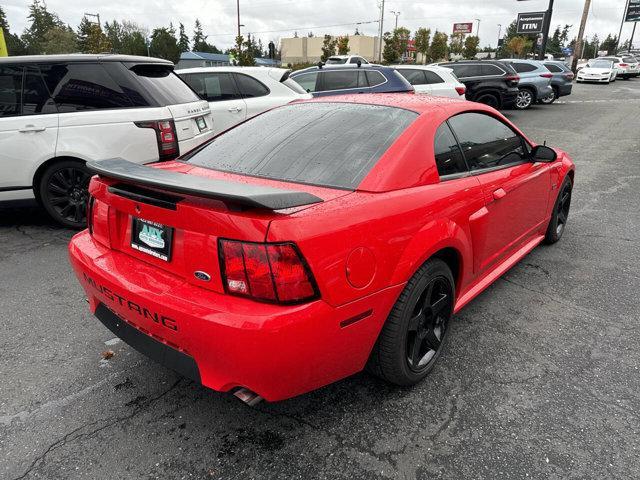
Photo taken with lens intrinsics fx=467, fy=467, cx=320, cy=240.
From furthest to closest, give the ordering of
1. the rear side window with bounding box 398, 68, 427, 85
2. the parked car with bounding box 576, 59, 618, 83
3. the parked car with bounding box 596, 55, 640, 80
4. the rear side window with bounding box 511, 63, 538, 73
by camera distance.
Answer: the parked car with bounding box 596, 55, 640, 80 < the parked car with bounding box 576, 59, 618, 83 < the rear side window with bounding box 511, 63, 538, 73 < the rear side window with bounding box 398, 68, 427, 85

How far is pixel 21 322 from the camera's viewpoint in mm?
3127

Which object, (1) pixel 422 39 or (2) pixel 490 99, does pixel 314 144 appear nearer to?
(2) pixel 490 99

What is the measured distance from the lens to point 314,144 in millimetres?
2533

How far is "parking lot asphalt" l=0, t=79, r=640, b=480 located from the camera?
6.55ft

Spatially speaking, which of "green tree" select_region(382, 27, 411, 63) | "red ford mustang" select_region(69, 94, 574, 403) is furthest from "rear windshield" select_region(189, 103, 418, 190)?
"green tree" select_region(382, 27, 411, 63)

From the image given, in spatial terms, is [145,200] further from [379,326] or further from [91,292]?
[379,326]

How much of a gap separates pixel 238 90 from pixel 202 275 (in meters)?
5.82

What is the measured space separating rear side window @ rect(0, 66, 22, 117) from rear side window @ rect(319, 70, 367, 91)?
665 cm

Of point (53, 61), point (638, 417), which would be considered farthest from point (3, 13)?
point (638, 417)

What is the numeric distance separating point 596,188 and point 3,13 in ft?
316

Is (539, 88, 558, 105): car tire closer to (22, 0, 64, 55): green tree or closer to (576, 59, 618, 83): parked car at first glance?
(576, 59, 618, 83): parked car

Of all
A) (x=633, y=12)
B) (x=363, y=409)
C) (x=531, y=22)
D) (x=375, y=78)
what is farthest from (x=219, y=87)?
(x=633, y=12)

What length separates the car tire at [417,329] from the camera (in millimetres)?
2182

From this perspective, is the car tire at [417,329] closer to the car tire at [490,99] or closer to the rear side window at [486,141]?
the rear side window at [486,141]
